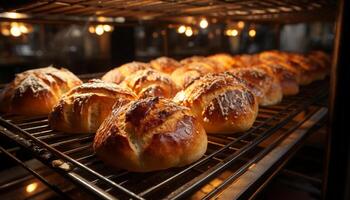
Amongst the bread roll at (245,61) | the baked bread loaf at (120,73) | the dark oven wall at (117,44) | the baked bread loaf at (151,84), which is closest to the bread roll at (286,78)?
the bread roll at (245,61)

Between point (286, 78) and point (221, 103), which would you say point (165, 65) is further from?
point (221, 103)

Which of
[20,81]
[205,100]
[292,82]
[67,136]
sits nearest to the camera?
[67,136]

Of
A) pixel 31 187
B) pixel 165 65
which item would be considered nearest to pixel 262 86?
pixel 165 65

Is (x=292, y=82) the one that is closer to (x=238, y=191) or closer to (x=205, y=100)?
(x=205, y=100)

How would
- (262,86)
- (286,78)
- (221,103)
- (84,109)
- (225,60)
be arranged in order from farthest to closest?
(225,60)
(286,78)
(262,86)
(221,103)
(84,109)

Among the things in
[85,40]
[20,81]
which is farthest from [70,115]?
[85,40]
